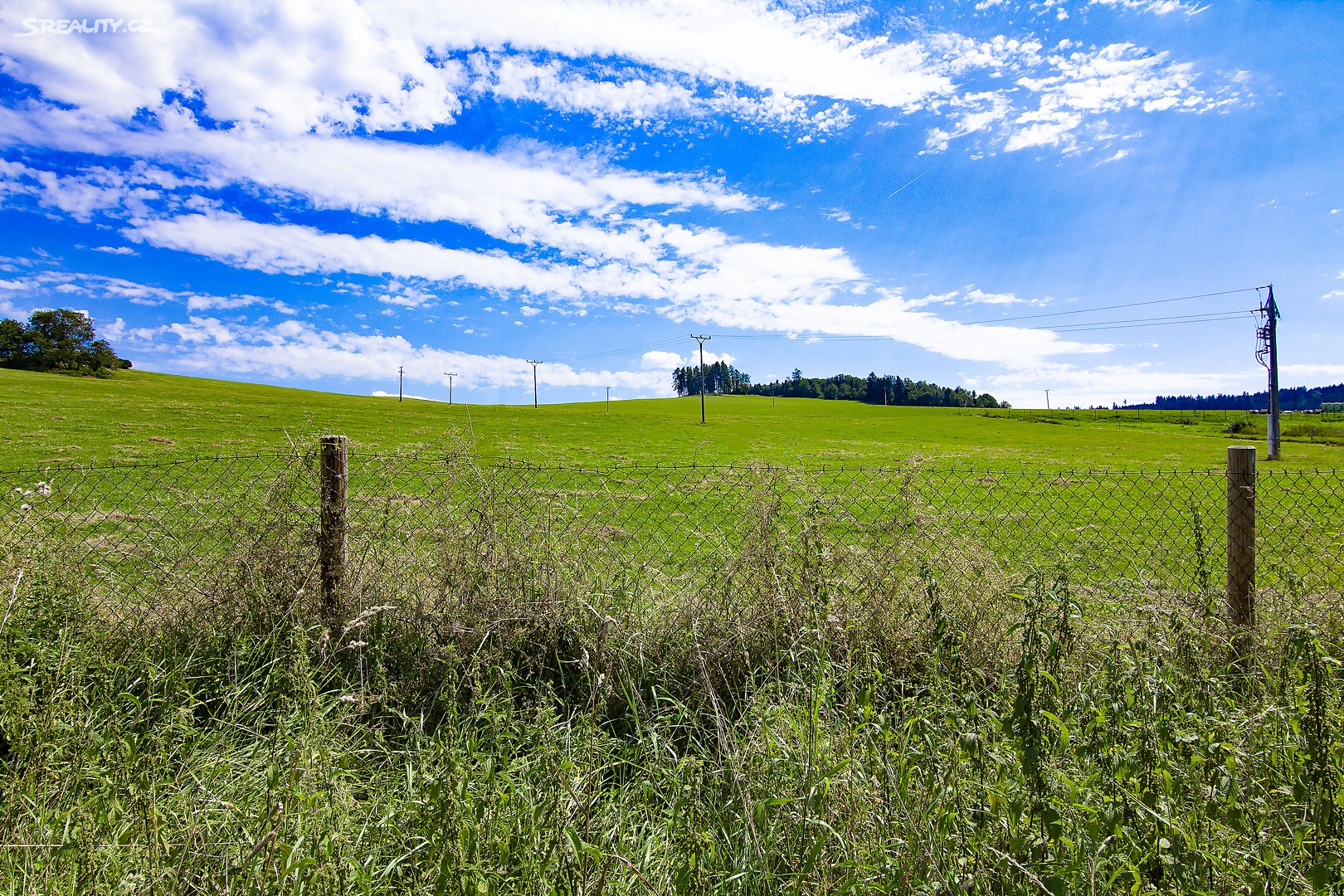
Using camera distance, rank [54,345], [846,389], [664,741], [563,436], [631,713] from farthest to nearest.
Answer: [846,389], [54,345], [563,436], [631,713], [664,741]

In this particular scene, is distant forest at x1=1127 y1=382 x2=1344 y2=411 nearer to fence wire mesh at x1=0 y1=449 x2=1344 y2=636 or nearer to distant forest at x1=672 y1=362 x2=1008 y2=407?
distant forest at x1=672 y1=362 x2=1008 y2=407

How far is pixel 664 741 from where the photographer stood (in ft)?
10.7

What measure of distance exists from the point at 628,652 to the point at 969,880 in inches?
83.2

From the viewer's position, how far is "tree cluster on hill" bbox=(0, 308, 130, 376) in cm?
5788

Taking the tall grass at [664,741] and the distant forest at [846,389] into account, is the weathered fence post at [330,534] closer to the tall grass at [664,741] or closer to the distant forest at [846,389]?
the tall grass at [664,741]

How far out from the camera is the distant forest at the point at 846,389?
126688 millimetres

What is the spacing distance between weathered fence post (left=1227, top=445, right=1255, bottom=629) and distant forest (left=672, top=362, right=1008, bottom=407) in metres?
119

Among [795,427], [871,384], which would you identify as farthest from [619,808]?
[871,384]

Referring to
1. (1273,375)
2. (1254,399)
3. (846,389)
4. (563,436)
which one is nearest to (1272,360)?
(1273,375)

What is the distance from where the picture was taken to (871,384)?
436ft

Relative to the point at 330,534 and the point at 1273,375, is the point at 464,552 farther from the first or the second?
the point at 1273,375

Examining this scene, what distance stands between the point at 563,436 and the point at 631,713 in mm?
32337

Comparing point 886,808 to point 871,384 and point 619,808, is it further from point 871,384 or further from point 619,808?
point 871,384

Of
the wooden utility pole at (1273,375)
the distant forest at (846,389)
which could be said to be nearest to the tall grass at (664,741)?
the wooden utility pole at (1273,375)
